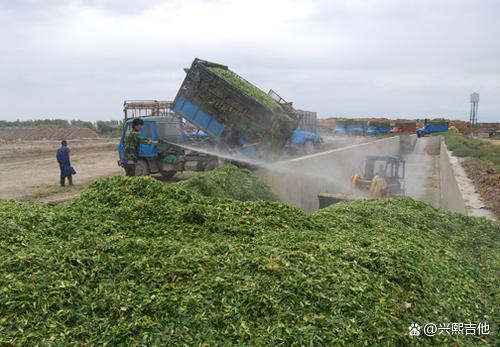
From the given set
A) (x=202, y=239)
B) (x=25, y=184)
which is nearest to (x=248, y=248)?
(x=202, y=239)

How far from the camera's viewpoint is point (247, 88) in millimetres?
14398

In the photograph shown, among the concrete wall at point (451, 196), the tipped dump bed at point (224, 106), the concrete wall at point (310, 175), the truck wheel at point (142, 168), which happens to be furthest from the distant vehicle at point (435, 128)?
the truck wheel at point (142, 168)

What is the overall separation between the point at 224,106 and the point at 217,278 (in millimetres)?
11072

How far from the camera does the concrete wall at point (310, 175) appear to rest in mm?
9914

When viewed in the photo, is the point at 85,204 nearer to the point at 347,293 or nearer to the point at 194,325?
the point at 194,325

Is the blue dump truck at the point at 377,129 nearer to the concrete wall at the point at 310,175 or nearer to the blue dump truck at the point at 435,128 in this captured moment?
the blue dump truck at the point at 435,128

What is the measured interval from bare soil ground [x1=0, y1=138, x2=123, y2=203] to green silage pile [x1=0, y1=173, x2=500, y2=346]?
27.4 ft

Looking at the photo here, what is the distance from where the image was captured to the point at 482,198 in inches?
326

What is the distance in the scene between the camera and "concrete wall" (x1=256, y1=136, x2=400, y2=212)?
991 centimetres

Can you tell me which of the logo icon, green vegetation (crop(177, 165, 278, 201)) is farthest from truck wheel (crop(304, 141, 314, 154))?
the logo icon

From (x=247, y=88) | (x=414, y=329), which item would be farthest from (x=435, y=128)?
(x=414, y=329)

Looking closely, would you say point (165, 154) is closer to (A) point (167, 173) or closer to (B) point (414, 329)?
(A) point (167, 173)

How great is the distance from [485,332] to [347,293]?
Result: 1.21m

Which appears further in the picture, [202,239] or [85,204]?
[85,204]
